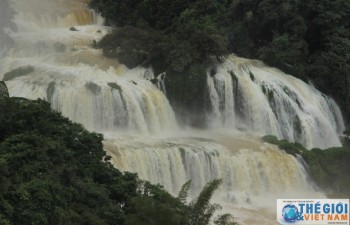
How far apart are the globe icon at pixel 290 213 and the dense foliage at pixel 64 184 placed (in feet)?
6.19

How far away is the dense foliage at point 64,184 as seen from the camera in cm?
930

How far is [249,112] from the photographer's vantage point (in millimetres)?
23656

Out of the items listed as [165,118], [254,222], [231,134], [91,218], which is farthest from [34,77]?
[91,218]

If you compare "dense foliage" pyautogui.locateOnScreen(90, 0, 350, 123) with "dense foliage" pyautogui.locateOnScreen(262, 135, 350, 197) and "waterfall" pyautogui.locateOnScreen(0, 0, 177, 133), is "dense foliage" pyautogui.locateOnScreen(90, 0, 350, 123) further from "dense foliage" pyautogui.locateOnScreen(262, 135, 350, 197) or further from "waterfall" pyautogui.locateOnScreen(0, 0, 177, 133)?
"dense foliage" pyautogui.locateOnScreen(262, 135, 350, 197)

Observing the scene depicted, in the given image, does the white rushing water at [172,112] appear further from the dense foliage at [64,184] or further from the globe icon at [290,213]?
the dense foliage at [64,184]

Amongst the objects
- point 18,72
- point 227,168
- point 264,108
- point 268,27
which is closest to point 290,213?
point 227,168

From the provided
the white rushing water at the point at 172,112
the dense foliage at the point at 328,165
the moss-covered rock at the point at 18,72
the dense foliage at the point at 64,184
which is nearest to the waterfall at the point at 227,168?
the white rushing water at the point at 172,112

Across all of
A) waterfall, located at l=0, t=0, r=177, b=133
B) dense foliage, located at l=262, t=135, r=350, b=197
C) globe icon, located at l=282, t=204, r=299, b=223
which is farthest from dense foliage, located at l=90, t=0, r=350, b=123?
globe icon, located at l=282, t=204, r=299, b=223

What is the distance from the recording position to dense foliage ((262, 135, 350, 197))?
20094 mm

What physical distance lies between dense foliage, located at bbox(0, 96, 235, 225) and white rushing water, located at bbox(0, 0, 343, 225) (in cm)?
428

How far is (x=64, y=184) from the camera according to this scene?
10.6m

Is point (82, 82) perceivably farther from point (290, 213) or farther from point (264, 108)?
point (290, 213)

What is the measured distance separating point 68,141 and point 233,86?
12718 mm

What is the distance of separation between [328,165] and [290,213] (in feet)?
29.7
